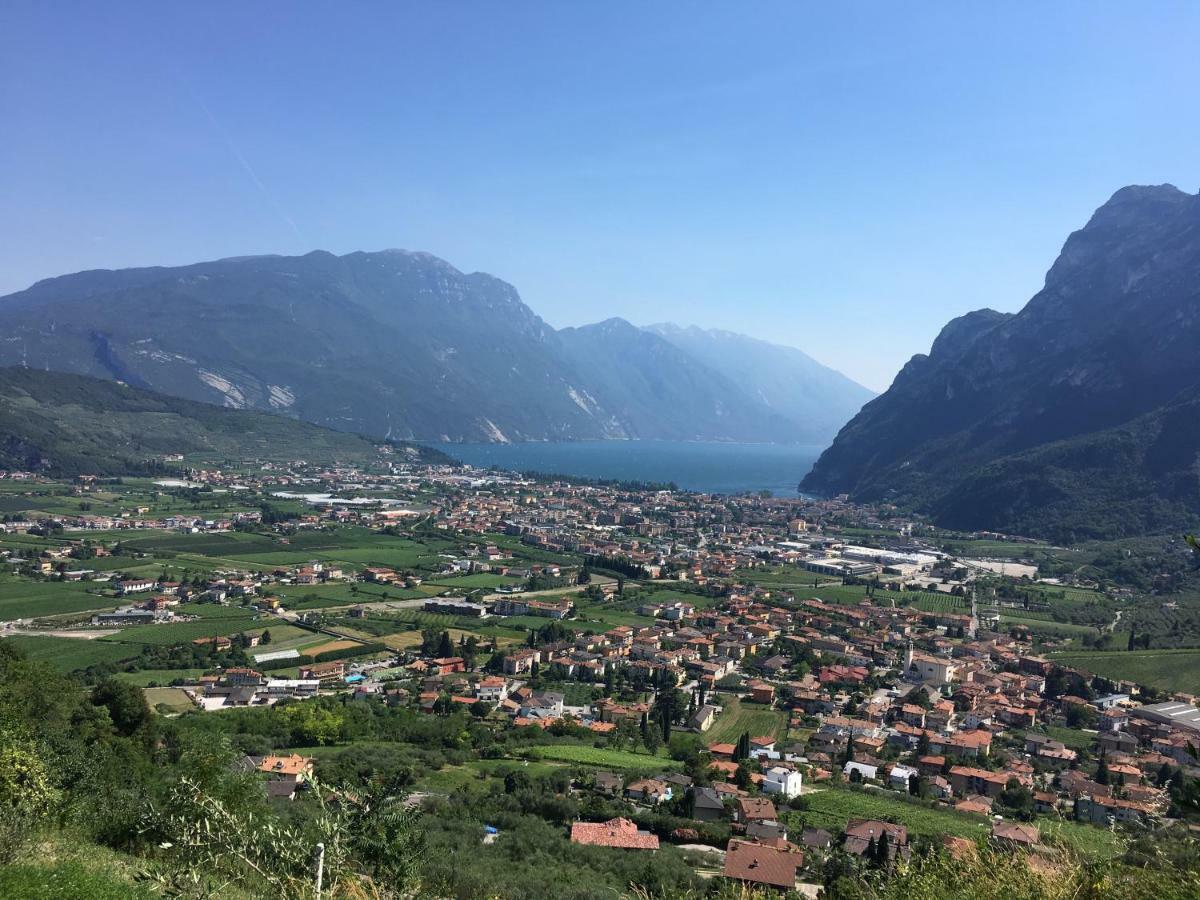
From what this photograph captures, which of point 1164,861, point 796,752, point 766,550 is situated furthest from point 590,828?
point 766,550

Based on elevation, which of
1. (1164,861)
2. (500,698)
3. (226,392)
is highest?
(226,392)

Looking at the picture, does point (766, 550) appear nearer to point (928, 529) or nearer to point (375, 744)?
point (928, 529)

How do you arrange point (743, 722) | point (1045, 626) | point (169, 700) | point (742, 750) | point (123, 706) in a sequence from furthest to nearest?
point (1045, 626)
point (743, 722)
point (169, 700)
point (742, 750)
point (123, 706)

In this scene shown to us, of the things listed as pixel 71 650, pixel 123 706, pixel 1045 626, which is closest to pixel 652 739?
pixel 123 706

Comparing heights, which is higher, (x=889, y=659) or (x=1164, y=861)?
(x=1164, y=861)

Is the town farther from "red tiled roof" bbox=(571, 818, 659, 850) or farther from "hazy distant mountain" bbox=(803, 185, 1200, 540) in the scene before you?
"hazy distant mountain" bbox=(803, 185, 1200, 540)

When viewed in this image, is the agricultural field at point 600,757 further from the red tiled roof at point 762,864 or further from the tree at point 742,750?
the red tiled roof at point 762,864

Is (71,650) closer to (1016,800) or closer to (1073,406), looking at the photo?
(1016,800)
